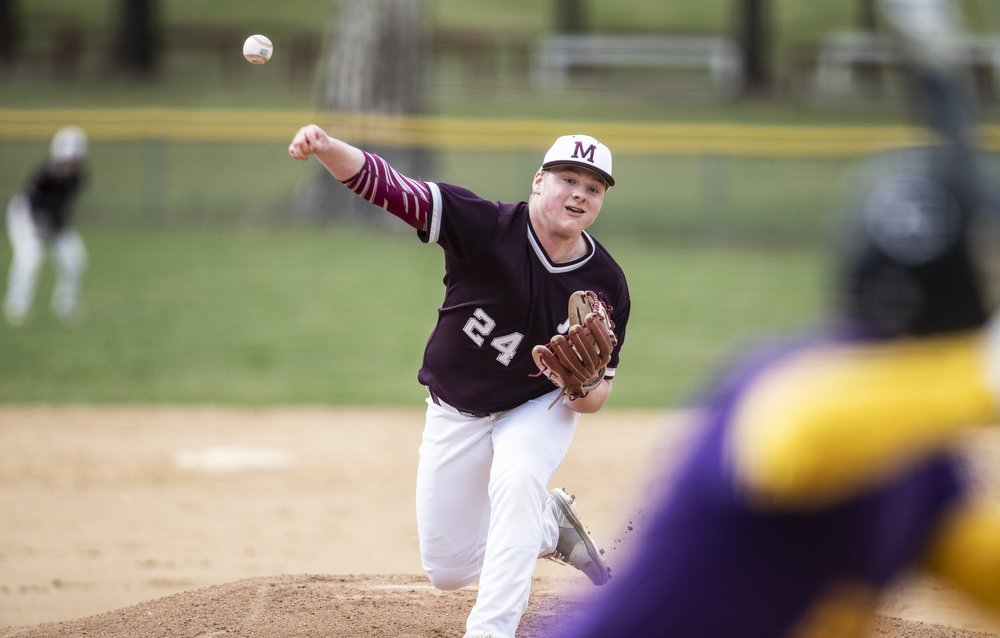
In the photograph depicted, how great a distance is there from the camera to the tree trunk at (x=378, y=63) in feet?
56.8

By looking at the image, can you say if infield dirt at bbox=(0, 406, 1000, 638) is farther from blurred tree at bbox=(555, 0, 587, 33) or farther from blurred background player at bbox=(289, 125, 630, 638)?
blurred tree at bbox=(555, 0, 587, 33)

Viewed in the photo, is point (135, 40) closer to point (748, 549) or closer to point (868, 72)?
point (868, 72)

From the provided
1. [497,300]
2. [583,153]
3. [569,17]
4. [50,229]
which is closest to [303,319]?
[50,229]

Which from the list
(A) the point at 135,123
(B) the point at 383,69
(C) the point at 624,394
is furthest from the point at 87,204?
(C) the point at 624,394

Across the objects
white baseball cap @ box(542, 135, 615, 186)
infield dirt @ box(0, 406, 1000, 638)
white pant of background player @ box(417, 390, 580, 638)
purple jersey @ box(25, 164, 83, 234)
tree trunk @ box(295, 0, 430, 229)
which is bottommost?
infield dirt @ box(0, 406, 1000, 638)

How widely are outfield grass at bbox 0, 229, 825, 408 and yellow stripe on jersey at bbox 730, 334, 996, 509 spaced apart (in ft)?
23.5

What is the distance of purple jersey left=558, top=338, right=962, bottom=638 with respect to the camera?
5.83 ft

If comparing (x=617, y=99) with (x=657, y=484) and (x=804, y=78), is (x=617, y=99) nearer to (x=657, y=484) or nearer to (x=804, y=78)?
(x=804, y=78)

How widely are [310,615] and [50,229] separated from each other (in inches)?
347

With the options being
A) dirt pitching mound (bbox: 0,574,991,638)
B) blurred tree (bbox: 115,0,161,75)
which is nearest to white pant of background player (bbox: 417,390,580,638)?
dirt pitching mound (bbox: 0,574,991,638)

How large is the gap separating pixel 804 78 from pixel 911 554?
3433 cm

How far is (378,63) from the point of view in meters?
17.5

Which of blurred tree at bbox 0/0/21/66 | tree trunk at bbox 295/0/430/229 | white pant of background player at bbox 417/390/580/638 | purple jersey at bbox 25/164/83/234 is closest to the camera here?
white pant of background player at bbox 417/390/580/638

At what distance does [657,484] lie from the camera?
6.47 feet
